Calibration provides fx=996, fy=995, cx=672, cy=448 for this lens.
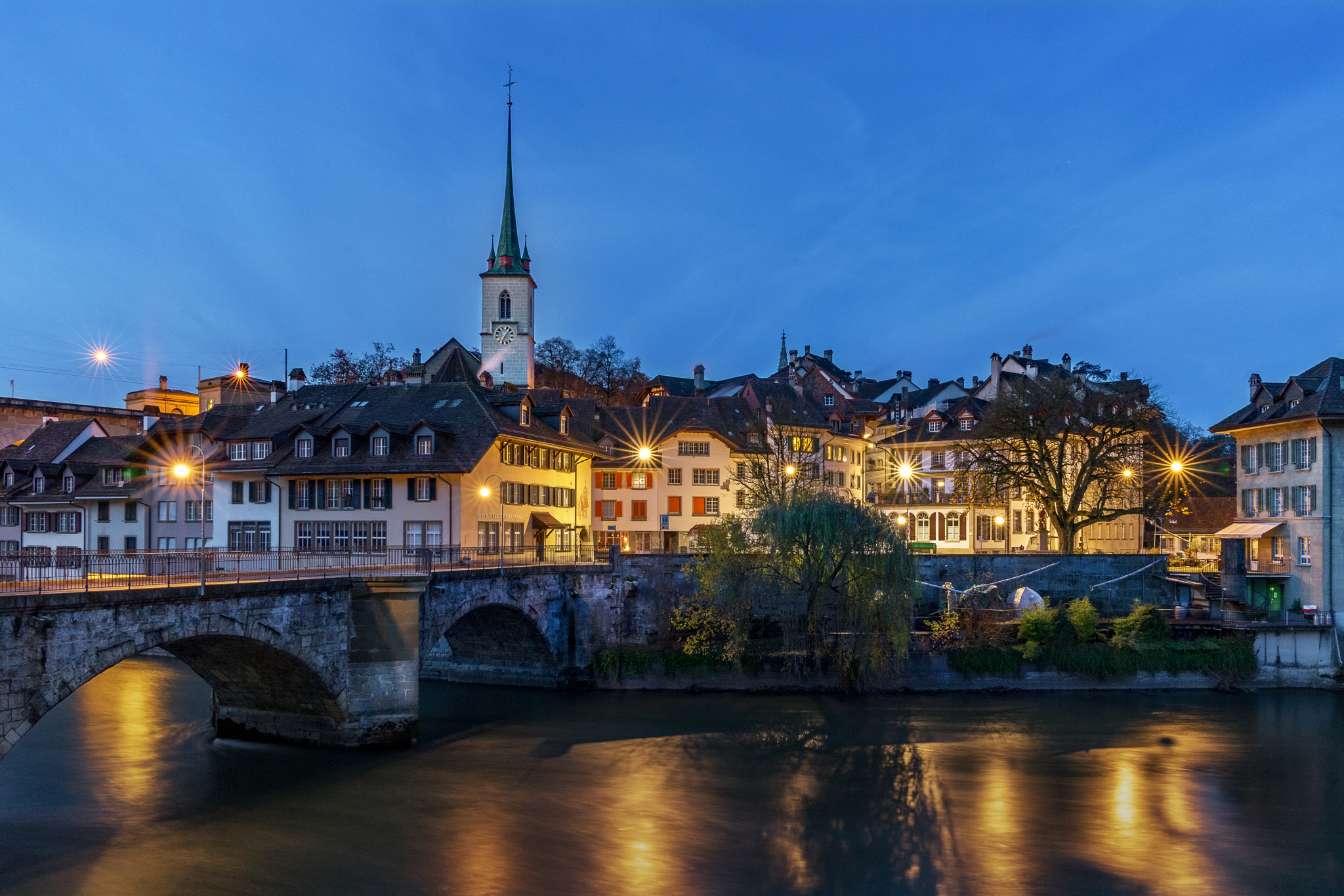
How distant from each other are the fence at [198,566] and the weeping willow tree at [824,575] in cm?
715

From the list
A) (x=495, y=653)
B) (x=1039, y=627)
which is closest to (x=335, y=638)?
(x=495, y=653)

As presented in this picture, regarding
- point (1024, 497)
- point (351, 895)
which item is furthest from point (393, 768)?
point (1024, 497)

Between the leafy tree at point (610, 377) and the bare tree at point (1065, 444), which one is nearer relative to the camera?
the bare tree at point (1065, 444)

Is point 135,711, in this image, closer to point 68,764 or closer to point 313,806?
point 68,764

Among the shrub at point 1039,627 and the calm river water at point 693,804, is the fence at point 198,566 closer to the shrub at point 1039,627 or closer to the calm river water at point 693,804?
the calm river water at point 693,804

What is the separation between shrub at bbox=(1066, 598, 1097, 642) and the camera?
3741 centimetres

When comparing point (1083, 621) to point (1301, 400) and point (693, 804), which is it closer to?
point (1301, 400)

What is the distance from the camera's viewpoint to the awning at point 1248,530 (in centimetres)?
3891

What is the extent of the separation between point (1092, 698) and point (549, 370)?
5962 centimetres

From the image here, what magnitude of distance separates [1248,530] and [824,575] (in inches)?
740

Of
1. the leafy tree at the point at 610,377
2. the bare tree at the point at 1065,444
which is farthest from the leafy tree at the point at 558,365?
the bare tree at the point at 1065,444

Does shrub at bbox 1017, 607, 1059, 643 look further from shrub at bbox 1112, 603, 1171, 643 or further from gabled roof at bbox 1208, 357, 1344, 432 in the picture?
gabled roof at bbox 1208, 357, 1344, 432

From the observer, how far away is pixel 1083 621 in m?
37.5

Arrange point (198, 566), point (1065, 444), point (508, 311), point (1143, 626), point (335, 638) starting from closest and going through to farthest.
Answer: point (198, 566)
point (335, 638)
point (1143, 626)
point (1065, 444)
point (508, 311)
